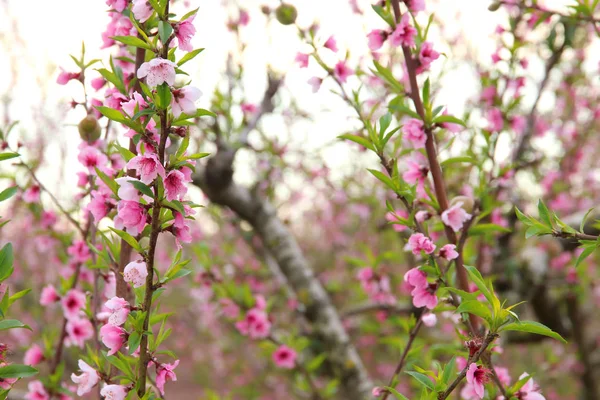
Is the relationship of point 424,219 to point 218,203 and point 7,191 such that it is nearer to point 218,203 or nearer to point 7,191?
point 7,191

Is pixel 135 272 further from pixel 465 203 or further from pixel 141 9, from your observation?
pixel 465 203

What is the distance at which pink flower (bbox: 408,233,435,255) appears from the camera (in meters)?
1.30

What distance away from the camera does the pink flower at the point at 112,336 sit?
3.46 feet

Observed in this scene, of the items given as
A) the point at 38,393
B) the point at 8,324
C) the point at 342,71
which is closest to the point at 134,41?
the point at 8,324

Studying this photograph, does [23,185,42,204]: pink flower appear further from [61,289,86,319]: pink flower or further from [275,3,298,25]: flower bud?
[275,3,298,25]: flower bud

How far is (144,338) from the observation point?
1.09m

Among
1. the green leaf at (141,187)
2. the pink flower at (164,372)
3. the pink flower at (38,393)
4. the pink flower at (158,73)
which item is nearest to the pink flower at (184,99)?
the pink flower at (158,73)

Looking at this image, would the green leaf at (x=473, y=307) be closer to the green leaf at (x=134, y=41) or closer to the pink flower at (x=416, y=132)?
the pink flower at (x=416, y=132)

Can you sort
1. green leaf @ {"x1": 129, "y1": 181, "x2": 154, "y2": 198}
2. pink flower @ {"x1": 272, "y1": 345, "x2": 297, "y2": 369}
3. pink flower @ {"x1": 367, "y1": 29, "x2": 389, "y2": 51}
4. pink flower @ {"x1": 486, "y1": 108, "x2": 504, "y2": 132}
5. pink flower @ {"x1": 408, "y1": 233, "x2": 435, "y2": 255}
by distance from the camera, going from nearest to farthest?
green leaf @ {"x1": 129, "y1": 181, "x2": 154, "y2": 198} → pink flower @ {"x1": 408, "y1": 233, "x2": 435, "y2": 255} → pink flower @ {"x1": 367, "y1": 29, "x2": 389, "y2": 51} → pink flower @ {"x1": 486, "y1": 108, "x2": 504, "y2": 132} → pink flower @ {"x1": 272, "y1": 345, "x2": 297, "y2": 369}

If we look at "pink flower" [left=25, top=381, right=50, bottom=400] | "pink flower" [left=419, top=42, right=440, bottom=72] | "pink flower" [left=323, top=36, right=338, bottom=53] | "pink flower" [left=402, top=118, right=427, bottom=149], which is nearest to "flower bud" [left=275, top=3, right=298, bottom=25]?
"pink flower" [left=323, top=36, right=338, bottom=53]

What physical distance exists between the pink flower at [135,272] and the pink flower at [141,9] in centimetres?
53

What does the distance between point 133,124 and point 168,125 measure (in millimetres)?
72

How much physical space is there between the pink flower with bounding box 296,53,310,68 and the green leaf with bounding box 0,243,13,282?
1.24 meters

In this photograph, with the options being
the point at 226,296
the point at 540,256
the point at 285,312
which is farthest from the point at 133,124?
the point at 285,312
